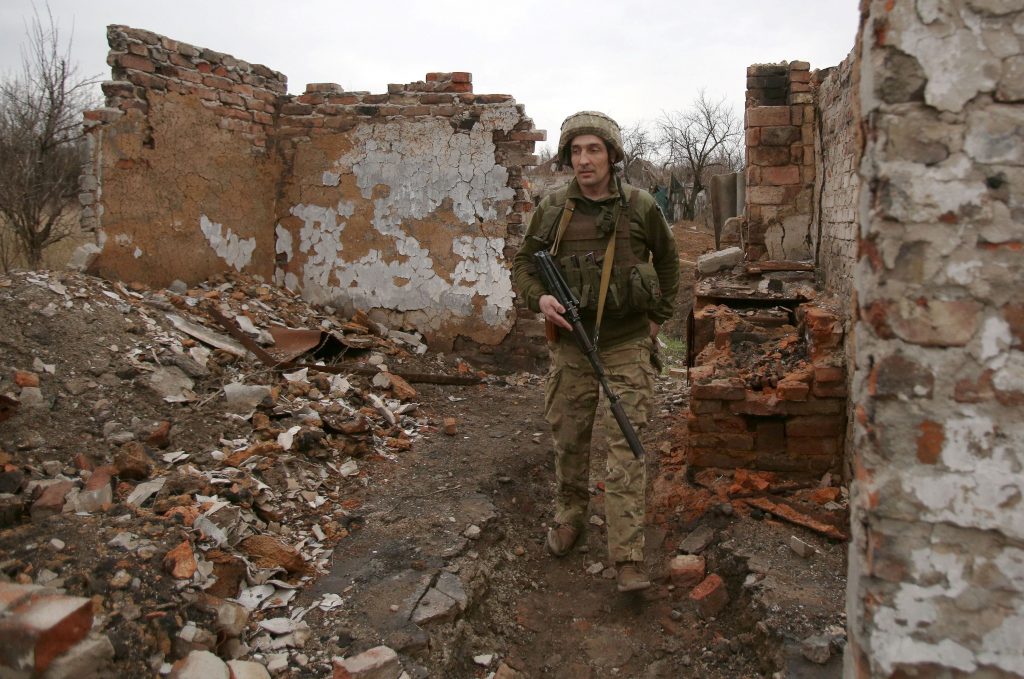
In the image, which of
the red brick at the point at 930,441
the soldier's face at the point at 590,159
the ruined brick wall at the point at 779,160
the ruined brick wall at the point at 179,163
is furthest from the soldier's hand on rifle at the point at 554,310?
the ruined brick wall at the point at 179,163

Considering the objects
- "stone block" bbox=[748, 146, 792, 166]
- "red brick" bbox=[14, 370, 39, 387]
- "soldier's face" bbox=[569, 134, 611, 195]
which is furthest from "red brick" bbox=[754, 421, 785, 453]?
"red brick" bbox=[14, 370, 39, 387]

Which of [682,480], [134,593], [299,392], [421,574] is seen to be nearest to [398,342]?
[299,392]

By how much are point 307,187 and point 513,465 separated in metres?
3.61

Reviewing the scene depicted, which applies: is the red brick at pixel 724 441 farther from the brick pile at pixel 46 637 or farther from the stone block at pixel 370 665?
the brick pile at pixel 46 637

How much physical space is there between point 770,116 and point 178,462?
15.6ft

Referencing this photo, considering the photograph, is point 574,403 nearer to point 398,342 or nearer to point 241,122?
point 398,342

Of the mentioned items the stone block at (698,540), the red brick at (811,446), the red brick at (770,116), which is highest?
the red brick at (770,116)

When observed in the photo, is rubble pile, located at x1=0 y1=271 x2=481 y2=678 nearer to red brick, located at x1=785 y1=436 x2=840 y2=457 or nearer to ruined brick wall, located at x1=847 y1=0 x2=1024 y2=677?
ruined brick wall, located at x1=847 y1=0 x2=1024 y2=677

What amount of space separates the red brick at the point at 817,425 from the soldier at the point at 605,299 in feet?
3.06

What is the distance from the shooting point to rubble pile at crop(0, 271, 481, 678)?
2.40 meters

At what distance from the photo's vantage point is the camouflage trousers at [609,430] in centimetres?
300

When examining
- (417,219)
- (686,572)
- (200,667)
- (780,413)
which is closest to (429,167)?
(417,219)

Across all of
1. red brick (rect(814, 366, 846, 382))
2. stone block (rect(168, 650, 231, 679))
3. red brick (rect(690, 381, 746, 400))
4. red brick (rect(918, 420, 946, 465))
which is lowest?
stone block (rect(168, 650, 231, 679))

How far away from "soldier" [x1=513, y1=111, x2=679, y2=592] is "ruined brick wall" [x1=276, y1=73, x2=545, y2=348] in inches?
120
